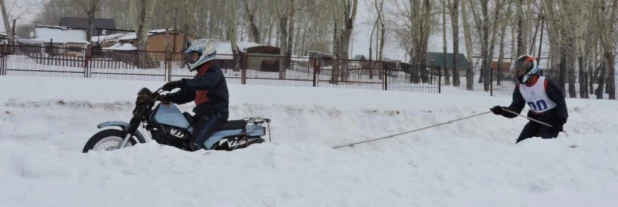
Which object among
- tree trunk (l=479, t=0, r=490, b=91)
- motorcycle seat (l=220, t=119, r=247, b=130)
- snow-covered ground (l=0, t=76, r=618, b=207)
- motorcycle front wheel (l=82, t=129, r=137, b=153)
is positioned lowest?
snow-covered ground (l=0, t=76, r=618, b=207)

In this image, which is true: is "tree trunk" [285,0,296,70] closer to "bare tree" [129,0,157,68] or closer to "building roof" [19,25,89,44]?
"bare tree" [129,0,157,68]

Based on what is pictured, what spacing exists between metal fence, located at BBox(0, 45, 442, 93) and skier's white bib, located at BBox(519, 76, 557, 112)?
11.8 metres

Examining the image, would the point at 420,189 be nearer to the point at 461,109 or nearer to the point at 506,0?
the point at 461,109

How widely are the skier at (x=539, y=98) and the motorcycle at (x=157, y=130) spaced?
146 inches

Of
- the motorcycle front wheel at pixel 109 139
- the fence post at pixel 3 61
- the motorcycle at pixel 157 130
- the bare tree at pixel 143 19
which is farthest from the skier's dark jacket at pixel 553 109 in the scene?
the bare tree at pixel 143 19

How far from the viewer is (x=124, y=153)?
→ 5211mm

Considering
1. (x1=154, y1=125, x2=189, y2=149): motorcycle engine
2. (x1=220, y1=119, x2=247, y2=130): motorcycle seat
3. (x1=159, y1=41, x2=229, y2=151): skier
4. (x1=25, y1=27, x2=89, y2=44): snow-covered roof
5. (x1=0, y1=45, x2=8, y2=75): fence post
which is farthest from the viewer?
(x1=25, y1=27, x2=89, y2=44): snow-covered roof

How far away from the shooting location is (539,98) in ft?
26.8

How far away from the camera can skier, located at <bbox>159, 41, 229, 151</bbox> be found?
22.2 ft

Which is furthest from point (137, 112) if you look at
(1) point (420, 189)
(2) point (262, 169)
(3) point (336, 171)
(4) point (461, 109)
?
(4) point (461, 109)

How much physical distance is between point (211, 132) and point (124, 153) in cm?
176

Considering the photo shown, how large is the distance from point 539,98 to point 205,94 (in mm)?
4354

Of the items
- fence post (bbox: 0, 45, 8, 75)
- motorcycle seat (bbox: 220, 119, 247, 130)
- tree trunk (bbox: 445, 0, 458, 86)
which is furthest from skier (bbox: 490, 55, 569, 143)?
tree trunk (bbox: 445, 0, 458, 86)

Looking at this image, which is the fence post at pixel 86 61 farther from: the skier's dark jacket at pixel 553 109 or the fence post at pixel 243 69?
the skier's dark jacket at pixel 553 109
